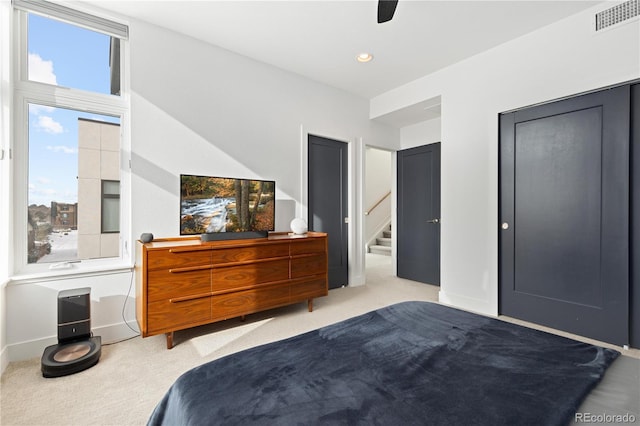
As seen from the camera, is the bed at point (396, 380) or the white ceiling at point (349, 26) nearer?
the bed at point (396, 380)

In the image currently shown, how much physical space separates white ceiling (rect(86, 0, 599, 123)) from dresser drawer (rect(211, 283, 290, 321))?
8.26ft

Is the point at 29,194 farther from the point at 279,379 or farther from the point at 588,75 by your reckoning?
the point at 588,75

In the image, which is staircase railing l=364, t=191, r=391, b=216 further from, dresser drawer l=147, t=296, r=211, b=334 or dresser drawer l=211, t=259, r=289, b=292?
dresser drawer l=147, t=296, r=211, b=334

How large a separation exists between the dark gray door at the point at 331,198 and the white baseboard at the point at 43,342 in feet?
7.42

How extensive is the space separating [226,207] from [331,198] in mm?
1642

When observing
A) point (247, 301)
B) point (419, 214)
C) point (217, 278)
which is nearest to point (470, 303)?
point (419, 214)

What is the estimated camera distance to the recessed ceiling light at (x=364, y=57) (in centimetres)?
332

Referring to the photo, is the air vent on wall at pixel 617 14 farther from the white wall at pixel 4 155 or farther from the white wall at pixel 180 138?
the white wall at pixel 4 155

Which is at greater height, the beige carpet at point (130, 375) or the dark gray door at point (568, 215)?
the dark gray door at point (568, 215)

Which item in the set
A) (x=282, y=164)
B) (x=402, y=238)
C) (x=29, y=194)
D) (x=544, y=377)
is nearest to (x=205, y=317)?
(x=29, y=194)

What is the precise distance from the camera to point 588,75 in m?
2.57

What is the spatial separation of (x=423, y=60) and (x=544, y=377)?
3.46m

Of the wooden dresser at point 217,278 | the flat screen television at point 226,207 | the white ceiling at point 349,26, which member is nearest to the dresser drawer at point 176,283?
the wooden dresser at point 217,278

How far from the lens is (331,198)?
4.19 m
